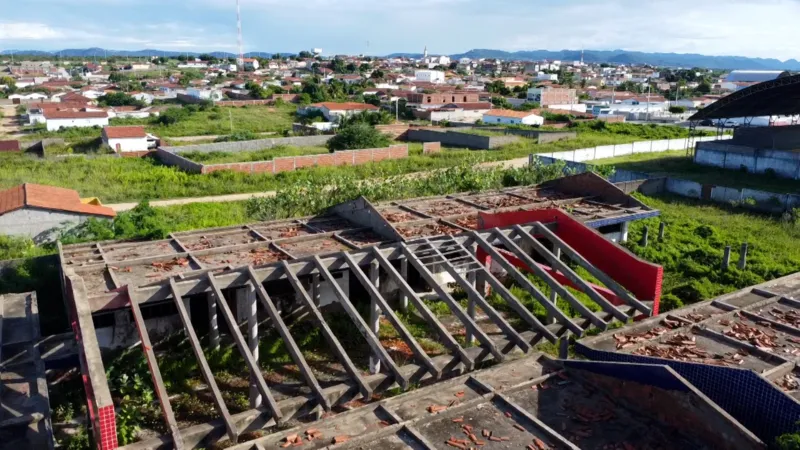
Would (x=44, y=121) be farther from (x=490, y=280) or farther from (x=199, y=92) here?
(x=490, y=280)

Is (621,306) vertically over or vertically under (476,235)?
under

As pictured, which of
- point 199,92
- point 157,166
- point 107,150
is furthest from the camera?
point 199,92

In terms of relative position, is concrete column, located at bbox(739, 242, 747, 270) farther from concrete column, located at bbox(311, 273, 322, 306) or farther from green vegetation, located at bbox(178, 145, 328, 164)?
green vegetation, located at bbox(178, 145, 328, 164)

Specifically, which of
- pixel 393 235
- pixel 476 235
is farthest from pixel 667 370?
pixel 393 235

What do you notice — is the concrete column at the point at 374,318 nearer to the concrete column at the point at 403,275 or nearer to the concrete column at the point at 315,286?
the concrete column at the point at 315,286

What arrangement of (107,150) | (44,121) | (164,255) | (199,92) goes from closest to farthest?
1. (164,255)
2. (107,150)
3. (44,121)
4. (199,92)

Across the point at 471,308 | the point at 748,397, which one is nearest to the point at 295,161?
the point at 471,308

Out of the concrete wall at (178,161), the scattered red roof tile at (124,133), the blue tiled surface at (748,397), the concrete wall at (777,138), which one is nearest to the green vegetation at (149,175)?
the concrete wall at (178,161)
